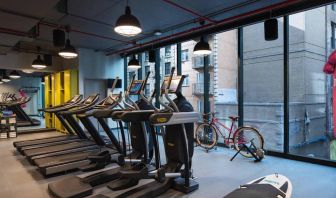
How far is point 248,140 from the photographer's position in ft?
16.0

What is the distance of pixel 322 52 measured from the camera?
15.2 feet

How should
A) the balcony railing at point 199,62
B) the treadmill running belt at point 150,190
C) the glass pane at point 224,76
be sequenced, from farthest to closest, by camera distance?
the balcony railing at point 199,62 → the glass pane at point 224,76 → the treadmill running belt at point 150,190

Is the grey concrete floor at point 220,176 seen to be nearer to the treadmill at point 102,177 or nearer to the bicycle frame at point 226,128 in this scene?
the treadmill at point 102,177

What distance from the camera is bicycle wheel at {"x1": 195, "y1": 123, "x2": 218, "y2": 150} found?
5.46 metres

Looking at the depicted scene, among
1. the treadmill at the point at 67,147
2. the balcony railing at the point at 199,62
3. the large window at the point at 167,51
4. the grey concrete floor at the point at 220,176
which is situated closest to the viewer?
the grey concrete floor at the point at 220,176

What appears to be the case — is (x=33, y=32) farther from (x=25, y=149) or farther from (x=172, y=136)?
(x=172, y=136)

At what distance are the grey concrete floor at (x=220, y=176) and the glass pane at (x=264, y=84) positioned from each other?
28.0 inches

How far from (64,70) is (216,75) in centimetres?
589

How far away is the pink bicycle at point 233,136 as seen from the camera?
4703 millimetres

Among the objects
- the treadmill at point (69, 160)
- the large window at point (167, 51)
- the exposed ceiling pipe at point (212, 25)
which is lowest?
the treadmill at point (69, 160)

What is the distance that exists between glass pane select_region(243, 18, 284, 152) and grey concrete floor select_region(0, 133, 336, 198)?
71 cm

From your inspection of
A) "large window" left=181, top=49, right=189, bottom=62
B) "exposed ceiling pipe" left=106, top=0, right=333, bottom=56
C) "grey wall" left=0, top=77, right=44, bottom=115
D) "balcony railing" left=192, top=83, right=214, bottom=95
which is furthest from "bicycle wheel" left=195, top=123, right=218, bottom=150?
"grey wall" left=0, top=77, right=44, bottom=115

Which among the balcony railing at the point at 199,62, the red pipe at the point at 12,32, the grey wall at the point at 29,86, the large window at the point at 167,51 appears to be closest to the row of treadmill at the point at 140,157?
the red pipe at the point at 12,32

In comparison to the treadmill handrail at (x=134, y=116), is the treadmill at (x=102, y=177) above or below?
below
